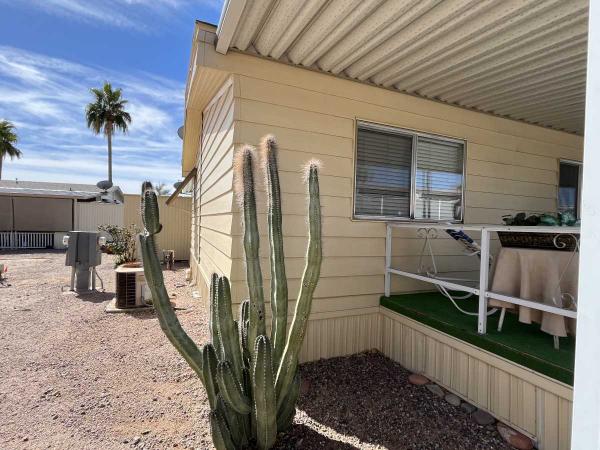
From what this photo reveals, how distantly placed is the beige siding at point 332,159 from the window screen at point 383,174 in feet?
0.50

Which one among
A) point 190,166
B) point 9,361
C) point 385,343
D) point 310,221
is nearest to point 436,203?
point 385,343

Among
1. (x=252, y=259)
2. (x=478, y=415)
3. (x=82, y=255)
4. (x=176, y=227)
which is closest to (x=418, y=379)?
(x=478, y=415)

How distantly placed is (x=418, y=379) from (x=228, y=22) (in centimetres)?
357

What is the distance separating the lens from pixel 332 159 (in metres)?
3.42

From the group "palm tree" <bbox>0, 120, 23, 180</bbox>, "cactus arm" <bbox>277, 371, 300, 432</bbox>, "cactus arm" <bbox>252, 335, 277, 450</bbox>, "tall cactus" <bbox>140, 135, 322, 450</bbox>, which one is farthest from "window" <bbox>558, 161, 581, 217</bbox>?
"palm tree" <bbox>0, 120, 23, 180</bbox>

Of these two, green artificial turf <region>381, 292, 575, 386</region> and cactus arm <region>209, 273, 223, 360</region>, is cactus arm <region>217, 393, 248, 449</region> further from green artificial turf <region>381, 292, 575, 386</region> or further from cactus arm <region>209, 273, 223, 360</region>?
green artificial turf <region>381, 292, 575, 386</region>

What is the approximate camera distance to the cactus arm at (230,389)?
1.75 meters

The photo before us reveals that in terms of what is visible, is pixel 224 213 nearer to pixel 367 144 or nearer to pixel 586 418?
pixel 367 144

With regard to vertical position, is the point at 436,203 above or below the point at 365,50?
below

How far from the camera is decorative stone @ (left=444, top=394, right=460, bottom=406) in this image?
2.68 m

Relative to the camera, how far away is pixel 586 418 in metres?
0.68

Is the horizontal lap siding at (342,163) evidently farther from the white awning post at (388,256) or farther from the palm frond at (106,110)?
the palm frond at (106,110)

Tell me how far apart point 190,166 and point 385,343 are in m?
7.85

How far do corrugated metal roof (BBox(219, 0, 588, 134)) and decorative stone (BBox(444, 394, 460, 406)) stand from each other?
3053mm
